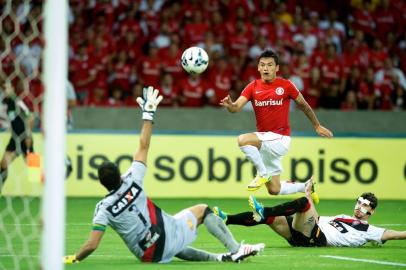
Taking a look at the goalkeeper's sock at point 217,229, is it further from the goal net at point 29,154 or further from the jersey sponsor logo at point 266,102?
the jersey sponsor logo at point 266,102

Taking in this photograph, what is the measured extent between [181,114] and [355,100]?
348 centimetres

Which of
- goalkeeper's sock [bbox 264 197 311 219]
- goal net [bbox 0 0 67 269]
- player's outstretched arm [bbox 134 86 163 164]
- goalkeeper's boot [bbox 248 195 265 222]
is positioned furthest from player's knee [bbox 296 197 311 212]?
goal net [bbox 0 0 67 269]

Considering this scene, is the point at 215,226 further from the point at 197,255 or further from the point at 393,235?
the point at 393,235

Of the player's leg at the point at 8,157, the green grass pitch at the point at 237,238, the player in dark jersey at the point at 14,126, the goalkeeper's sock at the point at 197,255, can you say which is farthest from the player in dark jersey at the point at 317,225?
the player's leg at the point at 8,157

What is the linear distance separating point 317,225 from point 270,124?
2.12 m

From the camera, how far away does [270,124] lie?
40.0 ft

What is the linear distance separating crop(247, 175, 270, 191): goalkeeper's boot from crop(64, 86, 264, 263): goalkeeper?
2.87m

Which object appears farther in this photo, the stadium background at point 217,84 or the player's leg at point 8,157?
the stadium background at point 217,84

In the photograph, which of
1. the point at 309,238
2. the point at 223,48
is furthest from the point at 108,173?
the point at 223,48

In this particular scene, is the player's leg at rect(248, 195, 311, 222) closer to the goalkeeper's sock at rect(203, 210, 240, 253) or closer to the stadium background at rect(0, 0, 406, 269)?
the goalkeeper's sock at rect(203, 210, 240, 253)

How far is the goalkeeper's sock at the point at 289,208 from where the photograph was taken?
10172 mm

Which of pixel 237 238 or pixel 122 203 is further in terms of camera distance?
pixel 237 238

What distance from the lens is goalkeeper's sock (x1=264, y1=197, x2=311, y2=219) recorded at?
10172 mm

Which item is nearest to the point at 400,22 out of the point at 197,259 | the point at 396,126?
the point at 396,126
